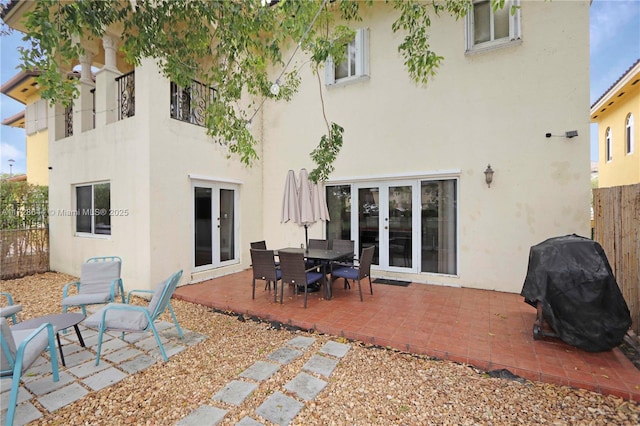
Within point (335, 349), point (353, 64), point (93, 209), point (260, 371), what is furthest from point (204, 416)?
point (353, 64)

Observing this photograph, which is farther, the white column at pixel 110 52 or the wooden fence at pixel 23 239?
the wooden fence at pixel 23 239

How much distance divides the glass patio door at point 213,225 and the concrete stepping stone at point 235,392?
16.3ft

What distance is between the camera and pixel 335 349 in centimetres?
414

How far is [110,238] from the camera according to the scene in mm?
7480

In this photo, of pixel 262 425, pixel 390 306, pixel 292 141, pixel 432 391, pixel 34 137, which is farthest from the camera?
pixel 34 137

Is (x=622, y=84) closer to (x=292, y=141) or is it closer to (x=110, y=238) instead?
(x=292, y=141)

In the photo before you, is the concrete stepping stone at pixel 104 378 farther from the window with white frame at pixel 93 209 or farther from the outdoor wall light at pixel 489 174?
the outdoor wall light at pixel 489 174

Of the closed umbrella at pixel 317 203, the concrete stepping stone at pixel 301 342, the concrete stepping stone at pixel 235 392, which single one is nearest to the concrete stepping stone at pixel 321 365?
the concrete stepping stone at pixel 301 342

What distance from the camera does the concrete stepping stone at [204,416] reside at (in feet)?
8.95

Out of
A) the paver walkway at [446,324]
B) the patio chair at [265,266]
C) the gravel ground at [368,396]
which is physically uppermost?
the patio chair at [265,266]

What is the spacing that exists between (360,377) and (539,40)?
7.57 metres

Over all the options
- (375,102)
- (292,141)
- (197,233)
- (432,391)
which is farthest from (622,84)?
(197,233)

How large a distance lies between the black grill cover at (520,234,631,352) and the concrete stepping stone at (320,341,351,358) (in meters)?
2.66

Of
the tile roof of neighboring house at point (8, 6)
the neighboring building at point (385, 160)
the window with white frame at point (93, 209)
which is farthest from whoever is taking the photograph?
the window with white frame at point (93, 209)
